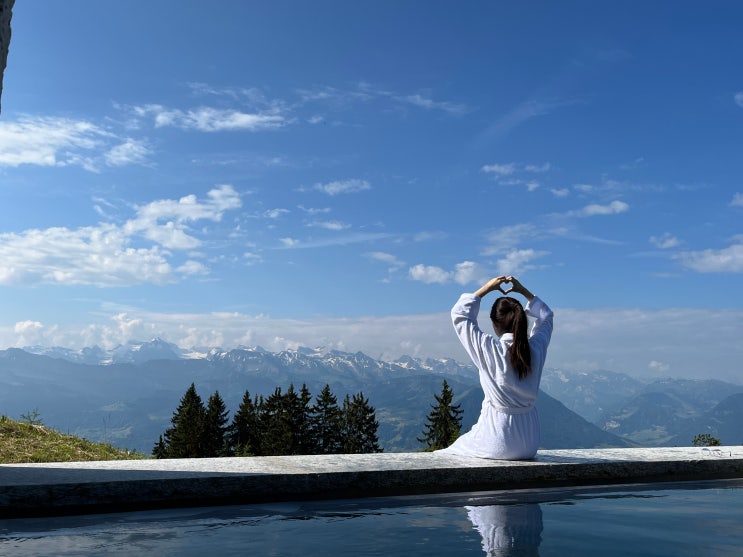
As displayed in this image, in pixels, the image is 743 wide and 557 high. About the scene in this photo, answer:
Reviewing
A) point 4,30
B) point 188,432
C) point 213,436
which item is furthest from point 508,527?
point 213,436

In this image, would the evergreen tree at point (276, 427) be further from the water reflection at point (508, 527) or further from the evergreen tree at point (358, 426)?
the water reflection at point (508, 527)

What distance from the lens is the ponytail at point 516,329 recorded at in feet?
23.4

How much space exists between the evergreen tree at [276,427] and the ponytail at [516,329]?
237ft

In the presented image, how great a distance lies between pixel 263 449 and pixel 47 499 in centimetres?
7538

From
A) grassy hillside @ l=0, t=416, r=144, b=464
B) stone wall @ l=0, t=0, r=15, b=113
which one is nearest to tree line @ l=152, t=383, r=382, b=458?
grassy hillside @ l=0, t=416, r=144, b=464

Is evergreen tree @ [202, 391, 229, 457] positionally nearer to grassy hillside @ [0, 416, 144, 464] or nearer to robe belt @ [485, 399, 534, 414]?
grassy hillside @ [0, 416, 144, 464]

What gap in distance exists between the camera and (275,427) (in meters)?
80.5

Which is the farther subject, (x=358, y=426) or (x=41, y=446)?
(x=358, y=426)

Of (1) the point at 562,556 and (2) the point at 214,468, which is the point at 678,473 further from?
(2) the point at 214,468

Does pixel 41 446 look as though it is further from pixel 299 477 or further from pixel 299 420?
pixel 299 420

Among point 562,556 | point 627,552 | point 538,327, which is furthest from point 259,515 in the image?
point 538,327

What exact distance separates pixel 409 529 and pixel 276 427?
7815 cm

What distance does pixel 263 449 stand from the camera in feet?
255

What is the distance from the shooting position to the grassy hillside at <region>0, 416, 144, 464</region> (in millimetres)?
11750
